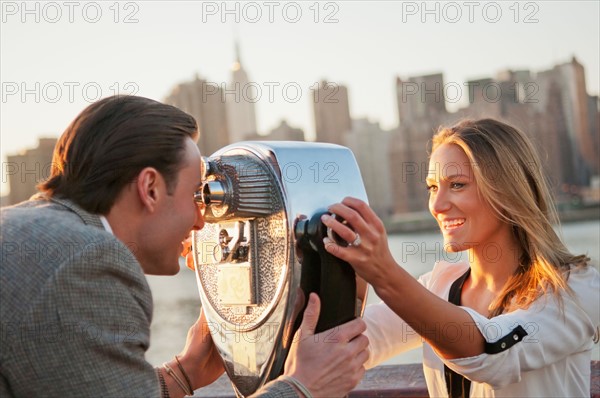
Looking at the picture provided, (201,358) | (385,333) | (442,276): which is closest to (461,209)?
(442,276)

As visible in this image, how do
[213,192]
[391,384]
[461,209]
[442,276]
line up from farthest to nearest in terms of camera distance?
[391,384] → [442,276] → [461,209] → [213,192]

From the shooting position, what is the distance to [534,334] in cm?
199

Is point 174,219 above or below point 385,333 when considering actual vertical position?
above

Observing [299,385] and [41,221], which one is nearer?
[41,221]

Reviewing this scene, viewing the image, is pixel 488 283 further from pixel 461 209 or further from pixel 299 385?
pixel 299 385

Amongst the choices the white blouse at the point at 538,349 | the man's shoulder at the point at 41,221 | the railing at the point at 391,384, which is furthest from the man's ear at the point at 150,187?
the railing at the point at 391,384

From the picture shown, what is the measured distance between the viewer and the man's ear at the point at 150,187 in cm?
166

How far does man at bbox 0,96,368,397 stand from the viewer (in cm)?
143

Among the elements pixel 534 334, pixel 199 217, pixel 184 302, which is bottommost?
pixel 184 302

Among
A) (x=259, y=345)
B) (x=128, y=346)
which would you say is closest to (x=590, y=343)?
(x=259, y=345)

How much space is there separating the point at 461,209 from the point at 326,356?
69 cm

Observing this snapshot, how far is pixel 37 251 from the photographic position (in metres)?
Result: 1.46

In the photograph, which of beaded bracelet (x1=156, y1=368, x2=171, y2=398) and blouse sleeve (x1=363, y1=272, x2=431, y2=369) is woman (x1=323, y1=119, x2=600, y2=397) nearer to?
blouse sleeve (x1=363, y1=272, x2=431, y2=369)

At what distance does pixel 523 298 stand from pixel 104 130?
1.15 metres
